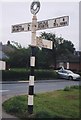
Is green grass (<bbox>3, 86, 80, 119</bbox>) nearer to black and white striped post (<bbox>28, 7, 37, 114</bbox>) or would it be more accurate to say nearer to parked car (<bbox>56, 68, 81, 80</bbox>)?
black and white striped post (<bbox>28, 7, 37, 114</bbox>)

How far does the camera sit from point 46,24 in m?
10.1

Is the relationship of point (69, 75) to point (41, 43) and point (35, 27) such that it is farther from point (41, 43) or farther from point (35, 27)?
point (35, 27)

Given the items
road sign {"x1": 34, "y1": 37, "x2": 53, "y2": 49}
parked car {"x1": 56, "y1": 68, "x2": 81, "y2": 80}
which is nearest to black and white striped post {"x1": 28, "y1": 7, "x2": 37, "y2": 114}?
road sign {"x1": 34, "y1": 37, "x2": 53, "y2": 49}

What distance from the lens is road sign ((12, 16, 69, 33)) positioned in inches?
382

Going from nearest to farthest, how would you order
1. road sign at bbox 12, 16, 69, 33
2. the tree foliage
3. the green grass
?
the green grass → road sign at bbox 12, 16, 69, 33 → the tree foliage

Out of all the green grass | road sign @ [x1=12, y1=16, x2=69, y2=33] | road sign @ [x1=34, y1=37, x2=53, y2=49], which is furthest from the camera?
road sign @ [x1=34, y1=37, x2=53, y2=49]

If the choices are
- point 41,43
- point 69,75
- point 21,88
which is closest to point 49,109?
A: point 41,43

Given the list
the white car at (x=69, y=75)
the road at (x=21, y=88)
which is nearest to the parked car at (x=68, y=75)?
the white car at (x=69, y=75)

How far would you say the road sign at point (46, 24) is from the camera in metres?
9.70

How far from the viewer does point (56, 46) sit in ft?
234

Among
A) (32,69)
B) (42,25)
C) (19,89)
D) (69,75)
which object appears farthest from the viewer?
(69,75)

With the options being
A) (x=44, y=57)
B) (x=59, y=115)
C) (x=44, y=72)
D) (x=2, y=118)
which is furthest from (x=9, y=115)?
(x=44, y=57)

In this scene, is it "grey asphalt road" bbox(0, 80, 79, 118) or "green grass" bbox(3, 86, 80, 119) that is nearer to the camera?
"green grass" bbox(3, 86, 80, 119)

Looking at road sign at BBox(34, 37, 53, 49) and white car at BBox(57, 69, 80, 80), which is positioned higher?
road sign at BBox(34, 37, 53, 49)
